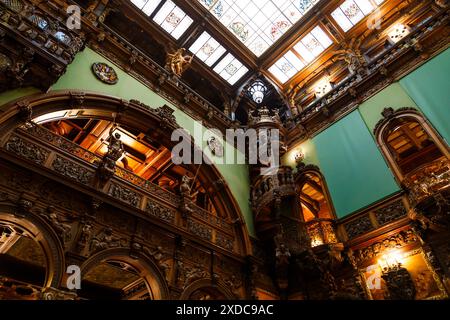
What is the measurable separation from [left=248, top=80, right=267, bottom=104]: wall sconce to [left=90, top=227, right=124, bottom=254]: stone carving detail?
9.91 meters

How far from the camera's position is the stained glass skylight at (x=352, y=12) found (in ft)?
43.7

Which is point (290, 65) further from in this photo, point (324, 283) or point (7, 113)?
point (7, 113)

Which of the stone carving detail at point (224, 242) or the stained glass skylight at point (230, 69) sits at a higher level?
the stained glass skylight at point (230, 69)

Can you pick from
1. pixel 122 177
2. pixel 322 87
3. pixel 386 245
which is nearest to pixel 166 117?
pixel 122 177

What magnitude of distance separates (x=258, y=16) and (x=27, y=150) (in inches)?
451

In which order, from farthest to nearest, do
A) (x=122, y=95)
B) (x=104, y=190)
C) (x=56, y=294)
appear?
(x=122, y=95), (x=104, y=190), (x=56, y=294)

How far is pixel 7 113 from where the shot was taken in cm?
625

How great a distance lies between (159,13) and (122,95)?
534 centimetres

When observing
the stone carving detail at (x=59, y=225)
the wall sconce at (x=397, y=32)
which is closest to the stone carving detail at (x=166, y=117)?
the stone carving detail at (x=59, y=225)

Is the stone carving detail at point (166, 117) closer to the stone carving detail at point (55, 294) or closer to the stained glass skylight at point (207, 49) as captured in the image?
the stained glass skylight at point (207, 49)

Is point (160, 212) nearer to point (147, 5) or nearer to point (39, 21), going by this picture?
point (39, 21)

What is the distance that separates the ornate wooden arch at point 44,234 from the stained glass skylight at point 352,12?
13.7m
